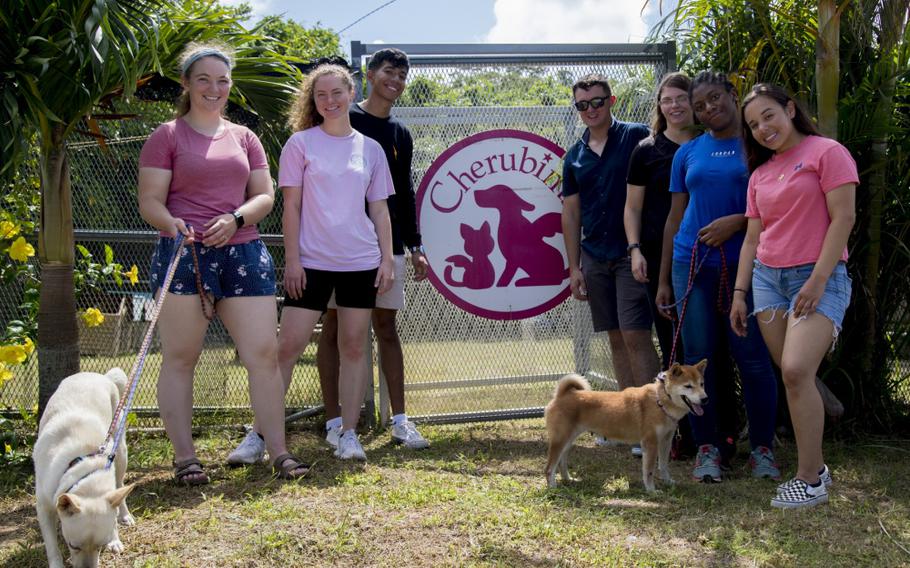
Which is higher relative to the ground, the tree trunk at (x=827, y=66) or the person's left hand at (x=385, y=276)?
the tree trunk at (x=827, y=66)

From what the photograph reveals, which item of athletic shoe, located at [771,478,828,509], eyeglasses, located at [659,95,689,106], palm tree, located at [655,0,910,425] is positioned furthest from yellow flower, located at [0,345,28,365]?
palm tree, located at [655,0,910,425]

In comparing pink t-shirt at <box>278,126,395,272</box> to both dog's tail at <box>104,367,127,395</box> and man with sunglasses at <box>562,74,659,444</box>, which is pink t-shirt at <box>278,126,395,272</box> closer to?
dog's tail at <box>104,367,127,395</box>

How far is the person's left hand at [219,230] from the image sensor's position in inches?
161

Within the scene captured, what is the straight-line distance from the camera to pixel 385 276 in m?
4.95

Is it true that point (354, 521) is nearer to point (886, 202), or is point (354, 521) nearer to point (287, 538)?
point (287, 538)

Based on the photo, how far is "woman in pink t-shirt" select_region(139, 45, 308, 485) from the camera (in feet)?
13.6

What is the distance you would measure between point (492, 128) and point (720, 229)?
2031 mm

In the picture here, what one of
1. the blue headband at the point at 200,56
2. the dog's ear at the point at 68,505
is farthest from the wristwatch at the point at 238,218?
the dog's ear at the point at 68,505

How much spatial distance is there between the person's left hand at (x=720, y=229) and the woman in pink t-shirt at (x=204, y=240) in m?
2.24

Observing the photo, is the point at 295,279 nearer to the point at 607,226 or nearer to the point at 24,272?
the point at 24,272

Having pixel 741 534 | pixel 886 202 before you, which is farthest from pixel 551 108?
pixel 741 534

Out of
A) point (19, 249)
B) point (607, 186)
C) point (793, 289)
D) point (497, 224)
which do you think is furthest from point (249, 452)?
point (793, 289)

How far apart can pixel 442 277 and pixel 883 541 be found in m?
3.17

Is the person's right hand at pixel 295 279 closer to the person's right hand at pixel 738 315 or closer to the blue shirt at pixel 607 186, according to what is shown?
the blue shirt at pixel 607 186
